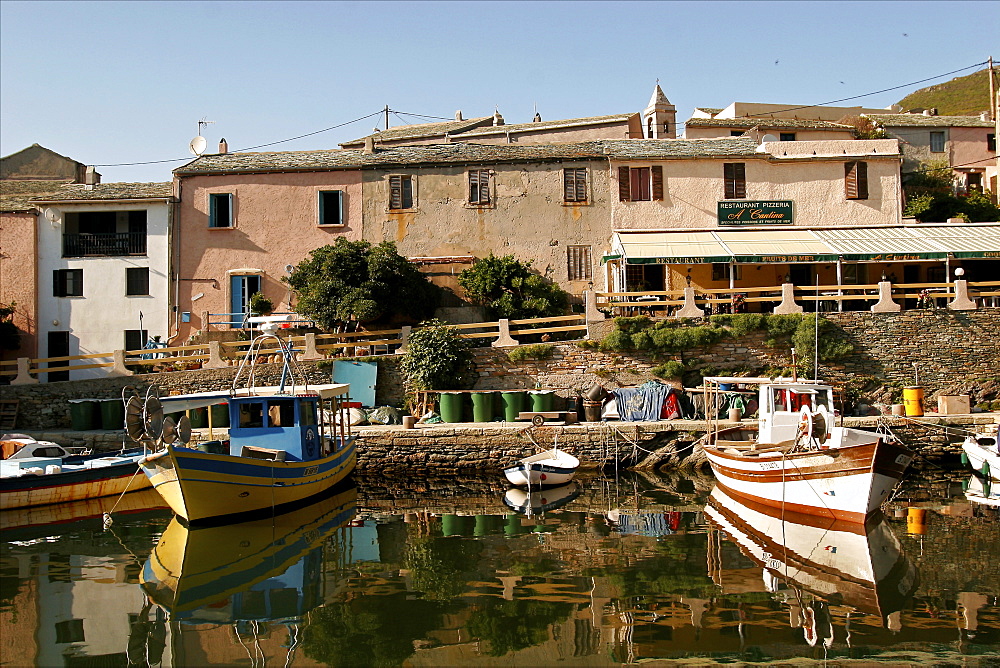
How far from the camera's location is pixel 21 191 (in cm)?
3541

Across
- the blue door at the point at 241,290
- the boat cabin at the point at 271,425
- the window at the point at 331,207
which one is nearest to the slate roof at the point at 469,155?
the window at the point at 331,207

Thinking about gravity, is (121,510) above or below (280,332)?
below

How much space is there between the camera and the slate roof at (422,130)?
42.2 meters

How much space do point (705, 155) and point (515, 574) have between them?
2243 centimetres

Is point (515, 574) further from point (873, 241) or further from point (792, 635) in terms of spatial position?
point (873, 241)

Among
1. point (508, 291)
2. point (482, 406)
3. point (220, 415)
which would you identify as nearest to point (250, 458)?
point (482, 406)

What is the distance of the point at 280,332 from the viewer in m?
29.6

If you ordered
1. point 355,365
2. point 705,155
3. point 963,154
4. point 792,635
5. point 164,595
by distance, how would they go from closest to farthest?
point 792,635 → point 164,595 → point 355,365 → point 705,155 → point 963,154

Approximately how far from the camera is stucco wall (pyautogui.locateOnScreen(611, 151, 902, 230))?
32.1m

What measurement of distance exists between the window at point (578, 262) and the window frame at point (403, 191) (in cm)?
630

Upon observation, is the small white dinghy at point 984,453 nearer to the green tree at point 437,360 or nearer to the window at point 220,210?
the green tree at point 437,360

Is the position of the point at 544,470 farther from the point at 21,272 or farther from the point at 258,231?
the point at 21,272

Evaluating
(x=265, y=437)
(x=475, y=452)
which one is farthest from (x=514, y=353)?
(x=265, y=437)

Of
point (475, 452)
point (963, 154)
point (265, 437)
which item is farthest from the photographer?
point (963, 154)
